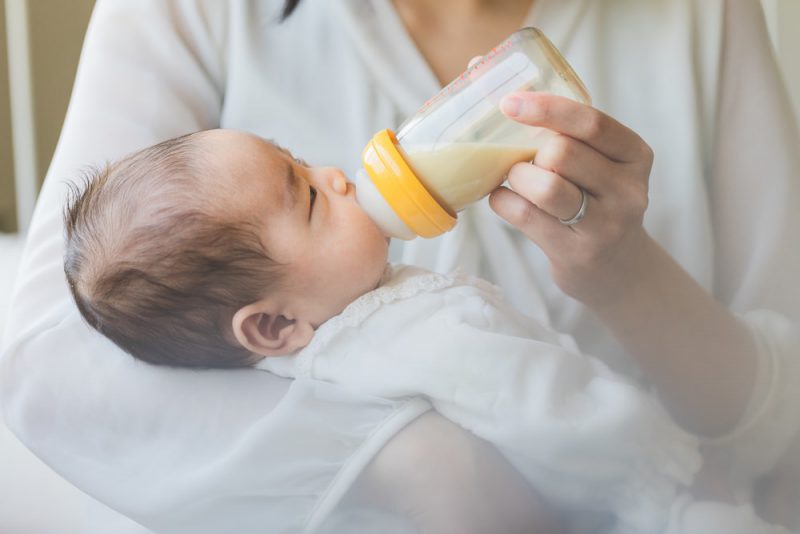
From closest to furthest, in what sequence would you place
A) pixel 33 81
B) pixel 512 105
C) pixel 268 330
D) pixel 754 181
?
pixel 512 105 < pixel 268 330 < pixel 754 181 < pixel 33 81

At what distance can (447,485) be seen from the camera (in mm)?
500

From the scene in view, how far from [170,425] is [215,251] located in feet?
0.40

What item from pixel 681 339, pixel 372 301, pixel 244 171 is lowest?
pixel 681 339

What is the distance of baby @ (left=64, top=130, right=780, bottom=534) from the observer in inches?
20.5

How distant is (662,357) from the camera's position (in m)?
0.63

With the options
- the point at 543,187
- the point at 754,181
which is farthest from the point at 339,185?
the point at 754,181

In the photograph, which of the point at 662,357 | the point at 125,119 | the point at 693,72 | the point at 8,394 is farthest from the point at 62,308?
the point at 693,72

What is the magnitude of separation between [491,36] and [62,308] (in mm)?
412

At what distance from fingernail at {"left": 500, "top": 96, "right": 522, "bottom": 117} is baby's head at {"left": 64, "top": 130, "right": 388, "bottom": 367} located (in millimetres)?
139

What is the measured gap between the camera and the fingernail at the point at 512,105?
442mm

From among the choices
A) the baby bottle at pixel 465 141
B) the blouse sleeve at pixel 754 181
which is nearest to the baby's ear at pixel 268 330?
the baby bottle at pixel 465 141

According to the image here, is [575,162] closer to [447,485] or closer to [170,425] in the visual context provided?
[447,485]

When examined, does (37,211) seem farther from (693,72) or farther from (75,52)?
(693,72)

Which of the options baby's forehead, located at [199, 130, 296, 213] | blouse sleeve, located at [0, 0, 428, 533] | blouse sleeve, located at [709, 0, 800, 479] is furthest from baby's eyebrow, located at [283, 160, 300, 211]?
blouse sleeve, located at [709, 0, 800, 479]
